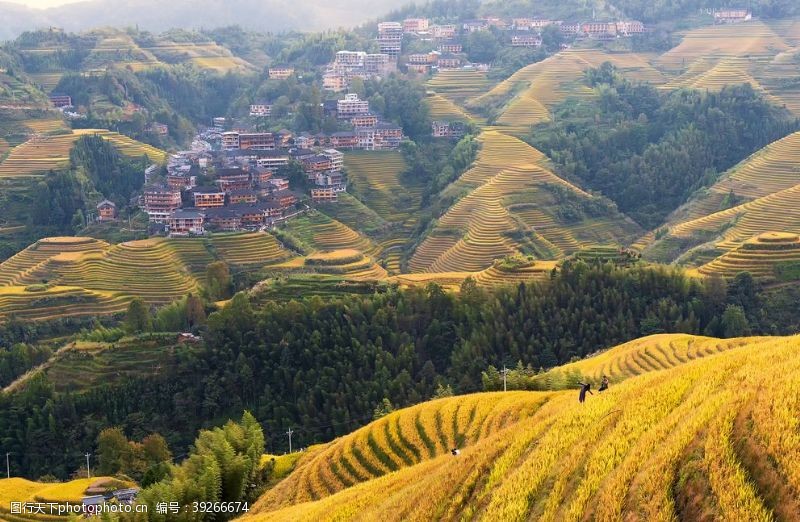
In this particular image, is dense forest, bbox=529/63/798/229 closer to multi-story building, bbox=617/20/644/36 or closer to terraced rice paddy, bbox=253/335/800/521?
multi-story building, bbox=617/20/644/36

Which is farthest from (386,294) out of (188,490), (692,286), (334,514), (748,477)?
(748,477)

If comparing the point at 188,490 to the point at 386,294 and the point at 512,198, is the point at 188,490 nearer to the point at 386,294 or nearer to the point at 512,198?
the point at 386,294

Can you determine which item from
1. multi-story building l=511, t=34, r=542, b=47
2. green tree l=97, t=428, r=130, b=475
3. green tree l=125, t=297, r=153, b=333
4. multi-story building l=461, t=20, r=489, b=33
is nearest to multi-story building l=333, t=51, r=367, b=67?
multi-story building l=461, t=20, r=489, b=33

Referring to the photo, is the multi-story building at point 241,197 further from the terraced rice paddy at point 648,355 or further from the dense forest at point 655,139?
the terraced rice paddy at point 648,355

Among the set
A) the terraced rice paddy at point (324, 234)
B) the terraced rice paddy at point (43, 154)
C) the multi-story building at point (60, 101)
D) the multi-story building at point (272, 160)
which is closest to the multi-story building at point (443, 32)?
the multi-story building at point (60, 101)

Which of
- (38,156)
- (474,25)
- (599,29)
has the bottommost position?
(38,156)

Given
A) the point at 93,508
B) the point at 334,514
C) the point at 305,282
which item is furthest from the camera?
the point at 305,282

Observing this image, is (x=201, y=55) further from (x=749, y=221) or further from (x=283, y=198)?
(x=749, y=221)

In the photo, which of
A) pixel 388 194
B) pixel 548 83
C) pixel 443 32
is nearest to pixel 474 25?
pixel 443 32
